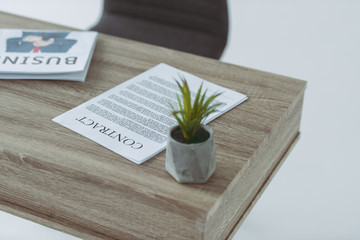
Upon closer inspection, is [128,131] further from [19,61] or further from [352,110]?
[352,110]

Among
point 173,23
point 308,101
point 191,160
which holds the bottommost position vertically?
point 308,101

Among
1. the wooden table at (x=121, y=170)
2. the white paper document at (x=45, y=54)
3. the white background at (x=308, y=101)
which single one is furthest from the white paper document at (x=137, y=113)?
the white background at (x=308, y=101)

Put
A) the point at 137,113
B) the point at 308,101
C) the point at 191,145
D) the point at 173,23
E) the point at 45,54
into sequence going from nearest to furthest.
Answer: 1. the point at 191,145
2. the point at 137,113
3. the point at 45,54
4. the point at 173,23
5. the point at 308,101

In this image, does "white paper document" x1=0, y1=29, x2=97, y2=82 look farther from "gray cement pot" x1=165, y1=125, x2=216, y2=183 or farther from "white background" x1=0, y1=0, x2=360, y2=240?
"white background" x1=0, y1=0, x2=360, y2=240

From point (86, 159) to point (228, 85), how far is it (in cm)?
42

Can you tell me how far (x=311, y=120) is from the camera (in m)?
2.31

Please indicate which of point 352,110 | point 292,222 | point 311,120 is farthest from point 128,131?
point 352,110

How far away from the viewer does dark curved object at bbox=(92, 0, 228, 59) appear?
1975mm

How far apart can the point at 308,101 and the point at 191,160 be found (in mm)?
1562

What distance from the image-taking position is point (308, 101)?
2.46m

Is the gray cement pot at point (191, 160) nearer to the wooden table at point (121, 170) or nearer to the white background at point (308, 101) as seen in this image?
the wooden table at point (121, 170)

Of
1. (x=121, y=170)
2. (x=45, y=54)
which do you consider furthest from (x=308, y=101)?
(x=121, y=170)

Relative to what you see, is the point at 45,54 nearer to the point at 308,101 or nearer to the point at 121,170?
the point at 121,170

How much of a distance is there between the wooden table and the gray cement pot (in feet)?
0.06
